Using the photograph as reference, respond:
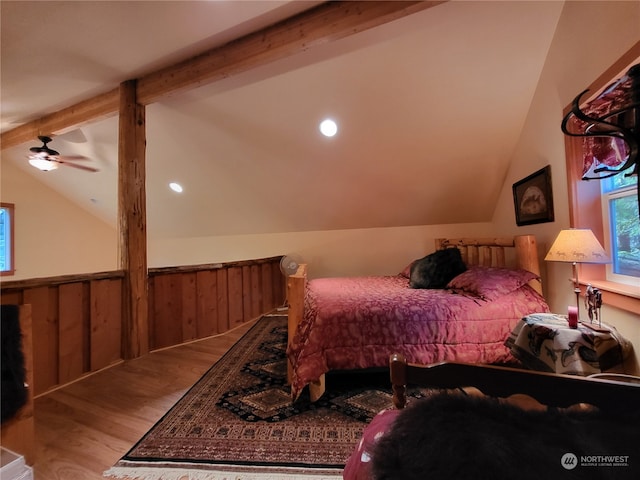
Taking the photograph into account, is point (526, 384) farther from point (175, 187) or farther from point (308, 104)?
point (175, 187)

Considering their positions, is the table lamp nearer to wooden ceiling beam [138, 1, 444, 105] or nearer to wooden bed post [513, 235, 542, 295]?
wooden bed post [513, 235, 542, 295]

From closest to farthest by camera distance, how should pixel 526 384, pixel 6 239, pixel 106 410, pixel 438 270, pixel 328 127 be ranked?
pixel 526 384, pixel 106 410, pixel 438 270, pixel 328 127, pixel 6 239

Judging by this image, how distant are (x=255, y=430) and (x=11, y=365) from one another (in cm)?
118

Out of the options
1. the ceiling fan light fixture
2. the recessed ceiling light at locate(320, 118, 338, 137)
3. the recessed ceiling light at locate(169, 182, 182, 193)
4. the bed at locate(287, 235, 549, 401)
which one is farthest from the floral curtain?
the ceiling fan light fixture

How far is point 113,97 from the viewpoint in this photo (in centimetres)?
294

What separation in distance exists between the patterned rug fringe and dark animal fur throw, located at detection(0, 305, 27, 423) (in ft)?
1.79

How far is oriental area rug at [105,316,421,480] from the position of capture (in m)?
1.29

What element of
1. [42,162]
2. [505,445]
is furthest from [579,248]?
[42,162]

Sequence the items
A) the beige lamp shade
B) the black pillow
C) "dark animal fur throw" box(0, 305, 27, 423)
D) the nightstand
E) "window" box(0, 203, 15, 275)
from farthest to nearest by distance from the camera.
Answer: "window" box(0, 203, 15, 275), the black pillow, the beige lamp shade, the nightstand, "dark animal fur throw" box(0, 305, 27, 423)

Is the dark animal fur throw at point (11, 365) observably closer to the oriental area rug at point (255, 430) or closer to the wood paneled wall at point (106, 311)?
the oriental area rug at point (255, 430)

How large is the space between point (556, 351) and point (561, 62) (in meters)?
2.22

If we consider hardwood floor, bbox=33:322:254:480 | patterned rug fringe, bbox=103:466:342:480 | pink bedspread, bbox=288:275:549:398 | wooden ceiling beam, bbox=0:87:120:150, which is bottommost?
patterned rug fringe, bbox=103:466:342:480

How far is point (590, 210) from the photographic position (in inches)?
73.0

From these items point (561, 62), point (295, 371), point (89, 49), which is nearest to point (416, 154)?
point (561, 62)
